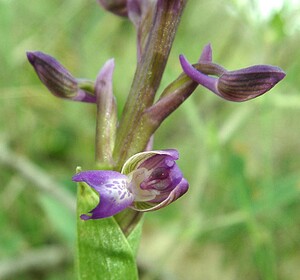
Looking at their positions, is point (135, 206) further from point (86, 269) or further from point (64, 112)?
point (64, 112)

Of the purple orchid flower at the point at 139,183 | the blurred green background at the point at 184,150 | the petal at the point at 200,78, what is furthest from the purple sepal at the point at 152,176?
the blurred green background at the point at 184,150

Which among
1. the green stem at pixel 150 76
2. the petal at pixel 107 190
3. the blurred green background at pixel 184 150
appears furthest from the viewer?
the blurred green background at pixel 184 150

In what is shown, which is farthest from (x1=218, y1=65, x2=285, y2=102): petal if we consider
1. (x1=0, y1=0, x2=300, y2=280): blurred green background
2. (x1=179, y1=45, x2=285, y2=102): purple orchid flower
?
(x1=0, y1=0, x2=300, y2=280): blurred green background

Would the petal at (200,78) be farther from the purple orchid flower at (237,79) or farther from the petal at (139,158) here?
the petal at (139,158)

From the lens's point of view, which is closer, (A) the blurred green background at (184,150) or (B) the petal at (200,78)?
(B) the petal at (200,78)

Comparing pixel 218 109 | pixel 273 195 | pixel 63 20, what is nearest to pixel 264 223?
pixel 273 195

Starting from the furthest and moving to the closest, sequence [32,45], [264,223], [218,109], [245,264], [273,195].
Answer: [218,109]
[32,45]
[245,264]
[264,223]
[273,195]
